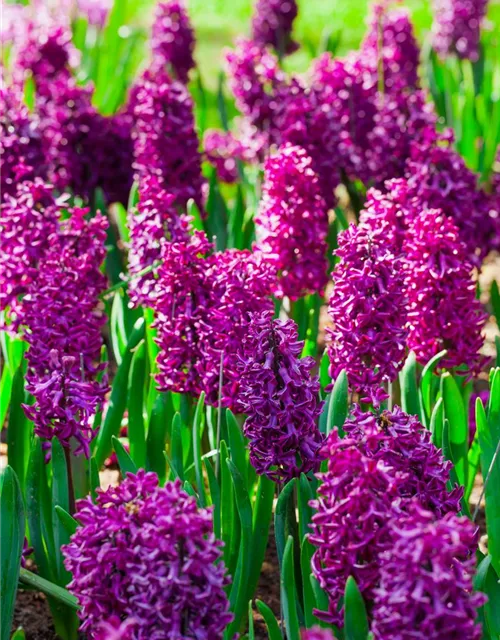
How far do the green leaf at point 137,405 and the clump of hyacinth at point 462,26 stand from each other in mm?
3678

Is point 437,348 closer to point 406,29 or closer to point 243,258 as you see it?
point 243,258

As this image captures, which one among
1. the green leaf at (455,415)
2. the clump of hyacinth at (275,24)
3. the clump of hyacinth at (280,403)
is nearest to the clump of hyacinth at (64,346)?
the clump of hyacinth at (280,403)

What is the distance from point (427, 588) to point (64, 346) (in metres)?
1.25

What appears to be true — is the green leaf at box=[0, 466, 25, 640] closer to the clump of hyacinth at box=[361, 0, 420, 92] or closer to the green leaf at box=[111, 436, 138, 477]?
the green leaf at box=[111, 436, 138, 477]

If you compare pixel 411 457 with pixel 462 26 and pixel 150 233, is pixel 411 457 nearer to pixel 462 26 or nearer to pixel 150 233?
pixel 150 233

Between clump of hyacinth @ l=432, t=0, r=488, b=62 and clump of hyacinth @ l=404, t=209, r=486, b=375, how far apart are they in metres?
3.37

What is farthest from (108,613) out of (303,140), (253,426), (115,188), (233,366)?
(115,188)

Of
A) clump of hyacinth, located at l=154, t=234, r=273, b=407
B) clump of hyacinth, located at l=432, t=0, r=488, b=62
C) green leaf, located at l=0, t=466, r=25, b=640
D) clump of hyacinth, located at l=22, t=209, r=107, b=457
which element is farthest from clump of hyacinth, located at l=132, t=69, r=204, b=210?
clump of hyacinth, located at l=432, t=0, r=488, b=62

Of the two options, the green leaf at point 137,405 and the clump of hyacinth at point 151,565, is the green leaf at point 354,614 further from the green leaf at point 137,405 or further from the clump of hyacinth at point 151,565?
the green leaf at point 137,405

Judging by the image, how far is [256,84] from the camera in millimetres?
4477

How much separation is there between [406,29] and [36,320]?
339cm

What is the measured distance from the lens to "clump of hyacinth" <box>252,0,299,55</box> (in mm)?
5434

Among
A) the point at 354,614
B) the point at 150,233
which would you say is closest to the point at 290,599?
the point at 354,614

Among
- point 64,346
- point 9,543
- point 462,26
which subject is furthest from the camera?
point 462,26
